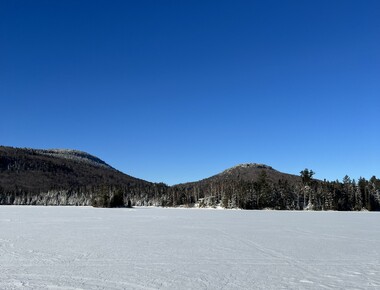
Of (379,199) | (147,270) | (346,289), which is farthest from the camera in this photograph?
(379,199)

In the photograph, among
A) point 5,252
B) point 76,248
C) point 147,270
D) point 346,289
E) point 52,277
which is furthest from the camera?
point 76,248

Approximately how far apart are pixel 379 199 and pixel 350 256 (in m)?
126

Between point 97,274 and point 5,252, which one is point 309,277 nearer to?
point 97,274

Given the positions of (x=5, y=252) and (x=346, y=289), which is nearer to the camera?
(x=346, y=289)

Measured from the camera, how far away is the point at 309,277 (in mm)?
13320

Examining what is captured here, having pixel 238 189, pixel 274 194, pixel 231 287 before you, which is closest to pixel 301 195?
pixel 274 194

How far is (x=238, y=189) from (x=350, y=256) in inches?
4958

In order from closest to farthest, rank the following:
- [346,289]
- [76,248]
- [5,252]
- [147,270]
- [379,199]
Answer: [346,289]
[147,270]
[5,252]
[76,248]
[379,199]

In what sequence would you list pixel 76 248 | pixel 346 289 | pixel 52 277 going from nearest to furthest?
pixel 346 289 < pixel 52 277 < pixel 76 248

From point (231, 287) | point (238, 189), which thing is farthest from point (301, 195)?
point (231, 287)

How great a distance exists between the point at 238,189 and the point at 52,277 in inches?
5261

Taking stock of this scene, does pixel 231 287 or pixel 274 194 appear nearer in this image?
pixel 231 287

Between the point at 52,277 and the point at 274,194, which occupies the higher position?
the point at 274,194

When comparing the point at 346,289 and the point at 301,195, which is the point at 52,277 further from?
the point at 301,195
